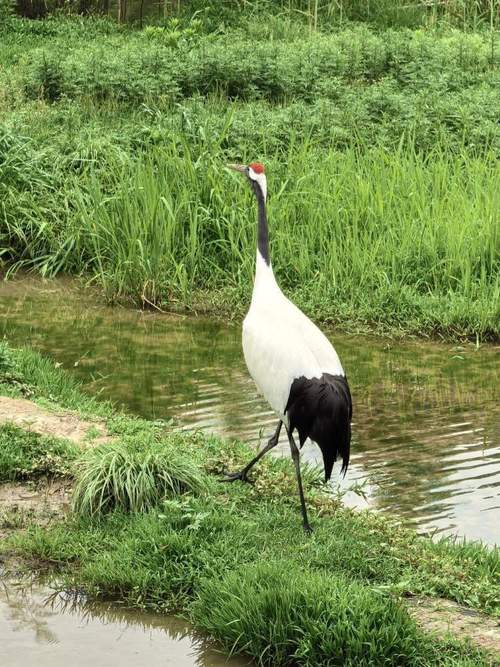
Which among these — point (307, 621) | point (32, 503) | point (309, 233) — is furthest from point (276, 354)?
point (309, 233)

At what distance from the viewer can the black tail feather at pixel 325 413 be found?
5258 mm

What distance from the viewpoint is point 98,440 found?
6109 mm

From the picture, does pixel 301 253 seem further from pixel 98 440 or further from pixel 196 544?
pixel 196 544

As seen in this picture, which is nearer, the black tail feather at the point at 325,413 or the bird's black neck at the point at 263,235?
the black tail feather at the point at 325,413

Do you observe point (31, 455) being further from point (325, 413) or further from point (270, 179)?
point (270, 179)

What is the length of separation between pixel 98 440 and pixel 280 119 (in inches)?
253

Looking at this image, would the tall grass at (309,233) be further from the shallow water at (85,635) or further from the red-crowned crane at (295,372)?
the shallow water at (85,635)

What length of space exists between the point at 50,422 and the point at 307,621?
2.44 meters

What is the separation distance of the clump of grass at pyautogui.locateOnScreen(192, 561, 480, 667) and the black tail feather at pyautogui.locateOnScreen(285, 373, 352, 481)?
833 mm

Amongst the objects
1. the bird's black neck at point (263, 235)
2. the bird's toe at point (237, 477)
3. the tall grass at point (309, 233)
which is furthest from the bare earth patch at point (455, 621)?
the tall grass at point (309, 233)

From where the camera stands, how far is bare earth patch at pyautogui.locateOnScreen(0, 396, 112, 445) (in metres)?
6.13

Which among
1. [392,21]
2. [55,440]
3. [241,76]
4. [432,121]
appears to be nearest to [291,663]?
[55,440]

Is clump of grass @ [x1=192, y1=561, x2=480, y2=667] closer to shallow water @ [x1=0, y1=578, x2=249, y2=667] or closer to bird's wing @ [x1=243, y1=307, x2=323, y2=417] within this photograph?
shallow water @ [x1=0, y1=578, x2=249, y2=667]

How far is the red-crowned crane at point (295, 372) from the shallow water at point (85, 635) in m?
0.89
